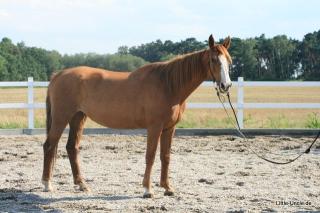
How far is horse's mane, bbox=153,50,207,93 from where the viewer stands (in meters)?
6.09

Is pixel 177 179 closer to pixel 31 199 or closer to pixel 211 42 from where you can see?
pixel 31 199

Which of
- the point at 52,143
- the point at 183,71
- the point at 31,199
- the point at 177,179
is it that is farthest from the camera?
the point at 177,179

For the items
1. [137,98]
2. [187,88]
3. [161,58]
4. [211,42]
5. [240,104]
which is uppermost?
[161,58]

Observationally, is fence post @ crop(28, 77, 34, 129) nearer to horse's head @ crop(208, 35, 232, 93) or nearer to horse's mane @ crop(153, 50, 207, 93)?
horse's mane @ crop(153, 50, 207, 93)

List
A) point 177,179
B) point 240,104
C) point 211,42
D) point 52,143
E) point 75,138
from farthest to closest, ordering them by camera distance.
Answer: point 240,104, point 177,179, point 75,138, point 52,143, point 211,42

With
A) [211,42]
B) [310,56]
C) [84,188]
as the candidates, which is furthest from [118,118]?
[310,56]

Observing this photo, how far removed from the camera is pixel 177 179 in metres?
7.11

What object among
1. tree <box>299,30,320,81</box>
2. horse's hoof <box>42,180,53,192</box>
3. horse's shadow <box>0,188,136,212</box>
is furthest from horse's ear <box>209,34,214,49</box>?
tree <box>299,30,320,81</box>

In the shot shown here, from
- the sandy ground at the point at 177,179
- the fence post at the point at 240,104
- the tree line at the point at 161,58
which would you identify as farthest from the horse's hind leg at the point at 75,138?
the tree line at the point at 161,58

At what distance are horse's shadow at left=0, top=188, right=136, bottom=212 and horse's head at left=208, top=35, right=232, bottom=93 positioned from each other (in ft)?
5.60

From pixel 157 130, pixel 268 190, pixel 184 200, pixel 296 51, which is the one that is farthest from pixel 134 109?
pixel 296 51

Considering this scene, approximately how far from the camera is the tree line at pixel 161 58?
1526 inches

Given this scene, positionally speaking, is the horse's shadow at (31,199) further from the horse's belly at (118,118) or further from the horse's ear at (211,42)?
the horse's ear at (211,42)

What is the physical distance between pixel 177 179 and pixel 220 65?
2.13m
